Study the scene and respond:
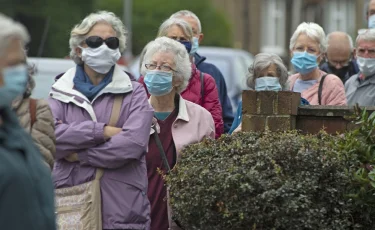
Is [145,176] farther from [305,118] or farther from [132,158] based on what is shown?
[305,118]

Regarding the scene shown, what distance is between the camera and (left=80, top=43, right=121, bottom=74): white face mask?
23.1 ft

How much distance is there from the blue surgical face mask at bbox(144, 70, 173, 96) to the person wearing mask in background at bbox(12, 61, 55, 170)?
151 centimetres

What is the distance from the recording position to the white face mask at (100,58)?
7051 mm

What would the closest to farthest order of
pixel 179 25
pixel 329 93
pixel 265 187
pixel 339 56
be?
pixel 265 187 < pixel 329 93 < pixel 179 25 < pixel 339 56

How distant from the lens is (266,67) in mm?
8102

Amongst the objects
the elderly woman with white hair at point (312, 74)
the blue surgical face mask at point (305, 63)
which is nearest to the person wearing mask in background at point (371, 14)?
the elderly woman with white hair at point (312, 74)

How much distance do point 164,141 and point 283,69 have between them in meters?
1.14

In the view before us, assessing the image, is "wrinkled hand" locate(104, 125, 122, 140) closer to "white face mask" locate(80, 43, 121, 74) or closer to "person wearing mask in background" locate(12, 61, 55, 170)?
"white face mask" locate(80, 43, 121, 74)

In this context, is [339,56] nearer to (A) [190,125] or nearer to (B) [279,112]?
(B) [279,112]

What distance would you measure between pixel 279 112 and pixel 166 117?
733mm

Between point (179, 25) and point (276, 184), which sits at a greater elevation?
point (179, 25)

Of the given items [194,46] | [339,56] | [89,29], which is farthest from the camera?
[339,56]

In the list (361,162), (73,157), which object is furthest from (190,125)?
(361,162)

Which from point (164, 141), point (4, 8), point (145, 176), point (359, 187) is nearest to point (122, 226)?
point (145, 176)
